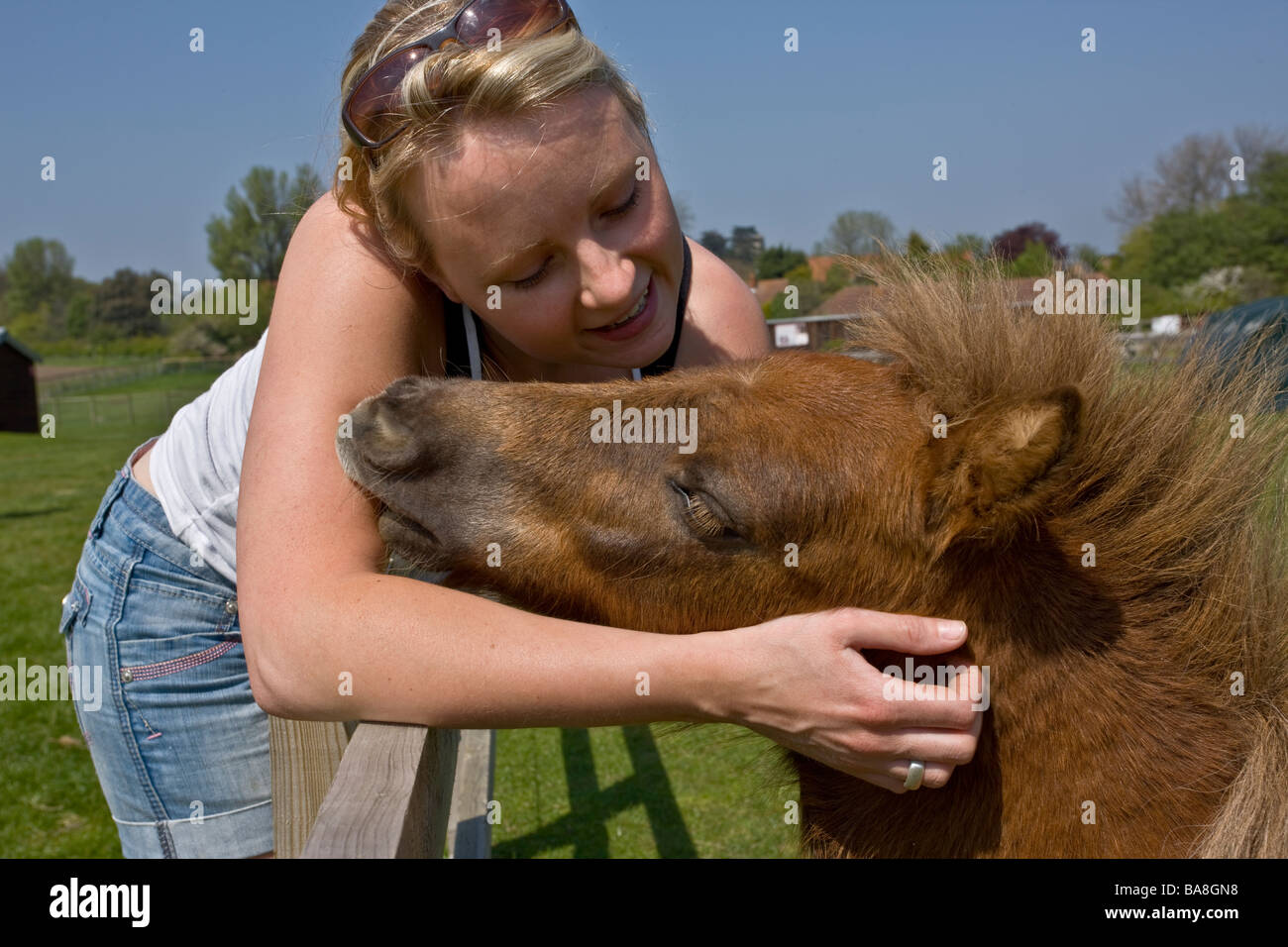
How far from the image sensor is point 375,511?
2.21 meters

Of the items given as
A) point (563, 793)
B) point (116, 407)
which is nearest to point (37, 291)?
point (116, 407)

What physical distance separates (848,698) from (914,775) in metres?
0.28

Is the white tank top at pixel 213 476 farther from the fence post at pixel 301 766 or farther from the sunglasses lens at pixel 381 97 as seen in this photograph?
the sunglasses lens at pixel 381 97

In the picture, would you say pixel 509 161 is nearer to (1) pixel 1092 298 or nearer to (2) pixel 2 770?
(1) pixel 1092 298

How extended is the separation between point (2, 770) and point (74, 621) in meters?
5.87

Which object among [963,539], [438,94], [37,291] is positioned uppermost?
[37,291]

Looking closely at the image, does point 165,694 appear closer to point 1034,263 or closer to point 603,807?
point 1034,263

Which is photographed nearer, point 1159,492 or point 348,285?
point 348,285

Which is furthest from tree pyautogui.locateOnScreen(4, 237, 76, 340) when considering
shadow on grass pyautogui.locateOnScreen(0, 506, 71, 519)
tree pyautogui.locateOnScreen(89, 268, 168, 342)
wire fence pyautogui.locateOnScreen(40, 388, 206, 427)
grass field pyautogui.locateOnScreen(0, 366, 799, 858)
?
grass field pyautogui.locateOnScreen(0, 366, 799, 858)

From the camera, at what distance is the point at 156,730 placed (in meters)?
2.47

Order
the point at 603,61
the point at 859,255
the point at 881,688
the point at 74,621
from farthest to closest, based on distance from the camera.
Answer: the point at 859,255 → the point at 74,621 → the point at 603,61 → the point at 881,688

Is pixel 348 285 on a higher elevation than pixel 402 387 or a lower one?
higher

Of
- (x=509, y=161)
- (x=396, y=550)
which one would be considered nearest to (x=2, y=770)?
(x=396, y=550)

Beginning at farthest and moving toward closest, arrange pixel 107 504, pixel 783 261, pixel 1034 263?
1. pixel 783 261
2. pixel 1034 263
3. pixel 107 504
